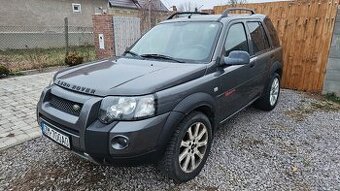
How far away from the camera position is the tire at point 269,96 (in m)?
4.66

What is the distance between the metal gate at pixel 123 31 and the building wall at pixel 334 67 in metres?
6.09

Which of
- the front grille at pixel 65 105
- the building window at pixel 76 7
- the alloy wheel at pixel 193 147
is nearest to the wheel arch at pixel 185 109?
the alloy wheel at pixel 193 147

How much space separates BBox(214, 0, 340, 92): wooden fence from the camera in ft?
18.4

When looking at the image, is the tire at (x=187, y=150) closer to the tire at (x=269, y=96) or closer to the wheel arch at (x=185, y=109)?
the wheel arch at (x=185, y=109)

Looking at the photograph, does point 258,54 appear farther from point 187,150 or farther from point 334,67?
point 334,67

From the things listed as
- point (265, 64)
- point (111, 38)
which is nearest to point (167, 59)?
point (265, 64)

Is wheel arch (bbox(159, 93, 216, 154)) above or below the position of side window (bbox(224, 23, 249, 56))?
below

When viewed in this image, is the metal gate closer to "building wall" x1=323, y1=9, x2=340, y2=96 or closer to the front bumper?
"building wall" x1=323, y1=9, x2=340, y2=96

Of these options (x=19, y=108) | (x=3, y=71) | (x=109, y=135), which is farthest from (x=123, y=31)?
(x=109, y=135)

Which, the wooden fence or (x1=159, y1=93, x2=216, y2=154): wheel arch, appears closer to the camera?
(x1=159, y1=93, x2=216, y2=154): wheel arch

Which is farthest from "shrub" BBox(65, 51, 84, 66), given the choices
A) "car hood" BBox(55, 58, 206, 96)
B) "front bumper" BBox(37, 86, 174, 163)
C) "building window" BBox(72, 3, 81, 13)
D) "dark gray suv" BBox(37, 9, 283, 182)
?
"building window" BBox(72, 3, 81, 13)

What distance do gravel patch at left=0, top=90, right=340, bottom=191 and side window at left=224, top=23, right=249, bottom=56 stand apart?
4.28ft

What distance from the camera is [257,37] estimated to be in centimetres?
424

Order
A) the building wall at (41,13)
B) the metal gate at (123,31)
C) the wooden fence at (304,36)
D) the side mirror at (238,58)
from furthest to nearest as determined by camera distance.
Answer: the building wall at (41,13), the metal gate at (123,31), the wooden fence at (304,36), the side mirror at (238,58)
